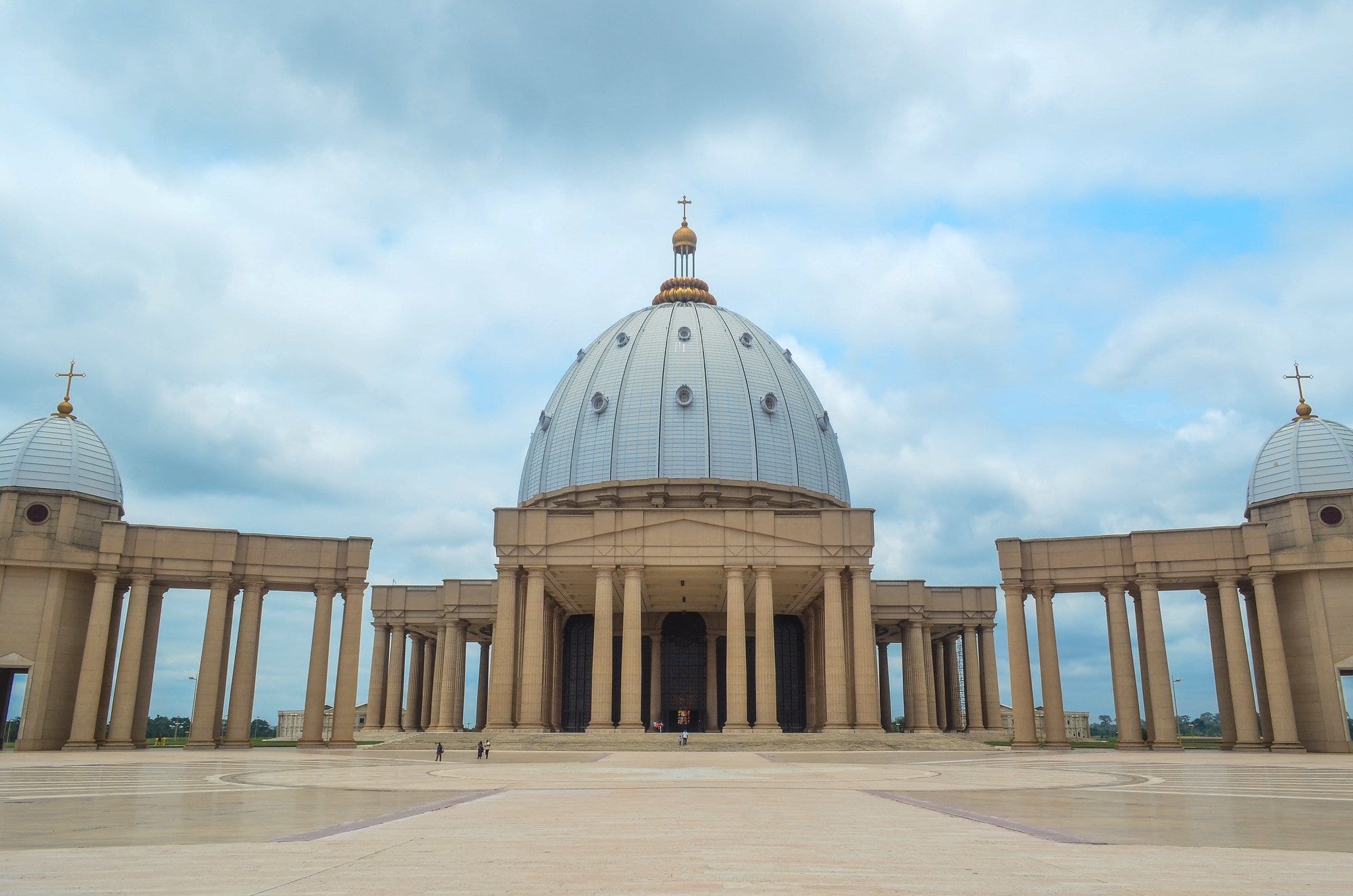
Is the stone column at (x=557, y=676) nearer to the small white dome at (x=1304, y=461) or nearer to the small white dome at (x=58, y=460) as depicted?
the small white dome at (x=58, y=460)

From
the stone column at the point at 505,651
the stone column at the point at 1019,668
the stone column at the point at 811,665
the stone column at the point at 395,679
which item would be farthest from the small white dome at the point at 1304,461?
the stone column at the point at 395,679

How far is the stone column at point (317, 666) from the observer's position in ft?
175

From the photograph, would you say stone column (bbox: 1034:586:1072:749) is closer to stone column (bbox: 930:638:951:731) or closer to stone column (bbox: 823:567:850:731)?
stone column (bbox: 823:567:850:731)

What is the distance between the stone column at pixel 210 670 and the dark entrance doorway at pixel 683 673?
31.6 m

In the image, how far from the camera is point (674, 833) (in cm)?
1164

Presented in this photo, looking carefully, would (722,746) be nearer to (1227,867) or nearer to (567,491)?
(567,491)

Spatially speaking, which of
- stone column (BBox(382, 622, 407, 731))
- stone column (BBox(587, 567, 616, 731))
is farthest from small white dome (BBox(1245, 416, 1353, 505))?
stone column (BBox(382, 622, 407, 731))

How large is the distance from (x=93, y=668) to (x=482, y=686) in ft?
145

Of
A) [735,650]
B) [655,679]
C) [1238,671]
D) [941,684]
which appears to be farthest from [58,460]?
[941,684]

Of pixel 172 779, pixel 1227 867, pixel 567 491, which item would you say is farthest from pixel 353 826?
pixel 567 491

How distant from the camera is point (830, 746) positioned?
49250mm

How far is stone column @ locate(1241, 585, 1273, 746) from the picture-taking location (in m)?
52.7

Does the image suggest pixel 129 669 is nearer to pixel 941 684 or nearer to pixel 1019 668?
pixel 1019 668

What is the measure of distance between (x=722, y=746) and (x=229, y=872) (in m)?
43.5
